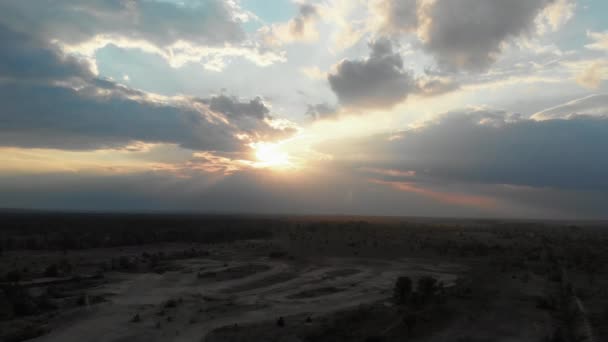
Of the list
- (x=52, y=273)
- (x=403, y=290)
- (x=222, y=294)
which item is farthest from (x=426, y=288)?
(x=52, y=273)

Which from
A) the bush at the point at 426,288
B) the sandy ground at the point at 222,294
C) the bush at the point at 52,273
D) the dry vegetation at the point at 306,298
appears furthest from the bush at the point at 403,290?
the bush at the point at 52,273

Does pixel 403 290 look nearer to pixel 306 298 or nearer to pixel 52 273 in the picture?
pixel 306 298

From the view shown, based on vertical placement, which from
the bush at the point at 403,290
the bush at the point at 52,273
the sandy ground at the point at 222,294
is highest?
the bush at the point at 403,290

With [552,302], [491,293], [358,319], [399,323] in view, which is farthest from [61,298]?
[552,302]

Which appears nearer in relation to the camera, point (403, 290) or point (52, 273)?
point (403, 290)

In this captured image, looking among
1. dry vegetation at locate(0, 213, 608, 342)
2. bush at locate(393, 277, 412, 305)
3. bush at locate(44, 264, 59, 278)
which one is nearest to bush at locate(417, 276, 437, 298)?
dry vegetation at locate(0, 213, 608, 342)

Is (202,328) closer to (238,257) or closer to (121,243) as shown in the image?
(238,257)

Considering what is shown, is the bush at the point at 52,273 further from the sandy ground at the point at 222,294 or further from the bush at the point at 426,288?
the bush at the point at 426,288

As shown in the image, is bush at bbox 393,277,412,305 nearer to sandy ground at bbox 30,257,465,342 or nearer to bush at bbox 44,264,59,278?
sandy ground at bbox 30,257,465,342
